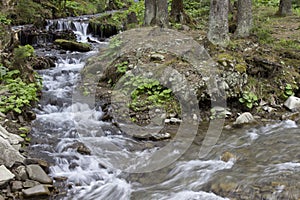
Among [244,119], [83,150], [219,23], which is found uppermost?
[219,23]

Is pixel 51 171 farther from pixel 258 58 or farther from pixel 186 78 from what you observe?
pixel 258 58

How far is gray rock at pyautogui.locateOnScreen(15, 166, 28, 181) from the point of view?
4.77m

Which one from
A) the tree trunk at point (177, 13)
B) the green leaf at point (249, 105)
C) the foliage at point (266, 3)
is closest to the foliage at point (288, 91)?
the green leaf at point (249, 105)

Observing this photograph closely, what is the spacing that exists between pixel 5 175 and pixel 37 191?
57cm

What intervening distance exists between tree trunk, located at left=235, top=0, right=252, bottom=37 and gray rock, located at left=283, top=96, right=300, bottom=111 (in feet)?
9.50

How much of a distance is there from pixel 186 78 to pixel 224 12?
2.35 meters

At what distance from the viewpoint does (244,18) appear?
372 inches

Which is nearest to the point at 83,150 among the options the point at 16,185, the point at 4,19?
the point at 16,185

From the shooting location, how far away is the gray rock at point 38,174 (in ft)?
15.8

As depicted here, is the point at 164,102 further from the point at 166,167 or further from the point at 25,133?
the point at 25,133

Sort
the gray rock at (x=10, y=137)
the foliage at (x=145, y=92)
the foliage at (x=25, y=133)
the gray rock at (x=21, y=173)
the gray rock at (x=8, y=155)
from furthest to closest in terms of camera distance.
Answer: the foliage at (x=145, y=92), the foliage at (x=25, y=133), the gray rock at (x=10, y=137), the gray rock at (x=8, y=155), the gray rock at (x=21, y=173)

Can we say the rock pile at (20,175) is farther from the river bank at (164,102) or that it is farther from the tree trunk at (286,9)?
the tree trunk at (286,9)

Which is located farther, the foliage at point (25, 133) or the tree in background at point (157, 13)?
the tree in background at point (157, 13)

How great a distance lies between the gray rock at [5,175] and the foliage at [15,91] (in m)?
2.42
